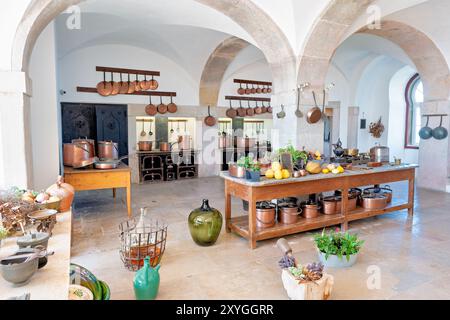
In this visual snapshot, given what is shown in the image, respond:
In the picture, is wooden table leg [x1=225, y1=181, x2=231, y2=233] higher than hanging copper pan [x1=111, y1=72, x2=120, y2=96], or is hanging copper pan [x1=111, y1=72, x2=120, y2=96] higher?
hanging copper pan [x1=111, y1=72, x2=120, y2=96]

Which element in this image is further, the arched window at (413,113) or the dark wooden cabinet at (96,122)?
the arched window at (413,113)

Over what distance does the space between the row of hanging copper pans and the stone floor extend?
3.35 meters

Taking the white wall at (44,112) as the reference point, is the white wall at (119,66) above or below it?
above

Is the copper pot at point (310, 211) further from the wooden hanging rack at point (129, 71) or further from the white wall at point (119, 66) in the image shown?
the wooden hanging rack at point (129, 71)

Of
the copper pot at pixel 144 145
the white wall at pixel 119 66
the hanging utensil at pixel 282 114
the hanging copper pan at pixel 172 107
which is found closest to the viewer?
the hanging utensil at pixel 282 114

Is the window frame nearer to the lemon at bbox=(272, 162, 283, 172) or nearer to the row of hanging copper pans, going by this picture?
the row of hanging copper pans

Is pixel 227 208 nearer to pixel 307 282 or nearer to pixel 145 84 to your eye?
pixel 307 282

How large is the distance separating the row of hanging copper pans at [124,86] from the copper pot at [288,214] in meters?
5.35

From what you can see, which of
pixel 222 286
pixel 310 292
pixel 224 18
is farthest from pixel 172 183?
pixel 310 292

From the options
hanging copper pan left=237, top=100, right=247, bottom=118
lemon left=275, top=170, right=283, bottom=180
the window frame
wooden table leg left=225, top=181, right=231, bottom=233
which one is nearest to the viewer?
lemon left=275, top=170, right=283, bottom=180

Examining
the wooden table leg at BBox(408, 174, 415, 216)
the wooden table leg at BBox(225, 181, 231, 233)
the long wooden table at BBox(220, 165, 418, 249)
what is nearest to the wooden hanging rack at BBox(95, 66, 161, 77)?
the long wooden table at BBox(220, 165, 418, 249)

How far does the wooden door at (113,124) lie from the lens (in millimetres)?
7488

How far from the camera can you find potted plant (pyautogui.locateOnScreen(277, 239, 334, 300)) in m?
2.30

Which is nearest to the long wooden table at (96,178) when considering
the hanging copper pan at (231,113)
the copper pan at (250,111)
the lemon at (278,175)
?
the lemon at (278,175)
